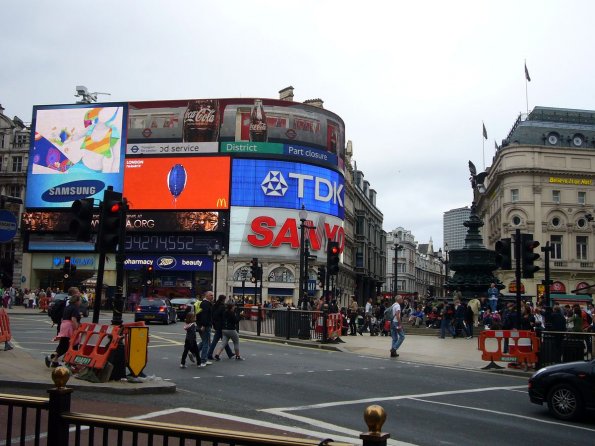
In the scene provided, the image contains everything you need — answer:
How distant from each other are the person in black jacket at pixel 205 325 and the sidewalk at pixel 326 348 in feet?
12.7

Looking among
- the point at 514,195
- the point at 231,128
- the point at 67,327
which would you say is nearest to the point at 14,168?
the point at 231,128

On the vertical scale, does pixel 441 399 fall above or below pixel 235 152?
below

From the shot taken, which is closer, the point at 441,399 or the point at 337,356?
the point at 441,399

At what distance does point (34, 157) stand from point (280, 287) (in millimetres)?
30172

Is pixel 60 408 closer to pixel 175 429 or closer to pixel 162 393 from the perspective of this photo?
pixel 175 429

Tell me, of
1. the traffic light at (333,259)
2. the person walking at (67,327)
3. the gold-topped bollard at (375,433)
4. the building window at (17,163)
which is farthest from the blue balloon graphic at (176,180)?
the gold-topped bollard at (375,433)

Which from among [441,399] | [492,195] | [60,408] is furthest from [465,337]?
[492,195]

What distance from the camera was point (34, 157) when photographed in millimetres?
70625

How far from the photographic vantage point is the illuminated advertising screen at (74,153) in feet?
226

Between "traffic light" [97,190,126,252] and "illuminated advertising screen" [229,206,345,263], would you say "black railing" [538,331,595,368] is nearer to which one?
"traffic light" [97,190,126,252]

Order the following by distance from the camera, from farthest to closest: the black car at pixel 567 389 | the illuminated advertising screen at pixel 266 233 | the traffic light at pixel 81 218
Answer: the illuminated advertising screen at pixel 266 233 → the traffic light at pixel 81 218 → the black car at pixel 567 389

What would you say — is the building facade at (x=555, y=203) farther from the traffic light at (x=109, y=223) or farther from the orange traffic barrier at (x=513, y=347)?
the traffic light at (x=109, y=223)

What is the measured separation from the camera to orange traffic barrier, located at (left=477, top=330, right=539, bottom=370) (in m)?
17.2

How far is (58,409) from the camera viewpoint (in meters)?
4.26
